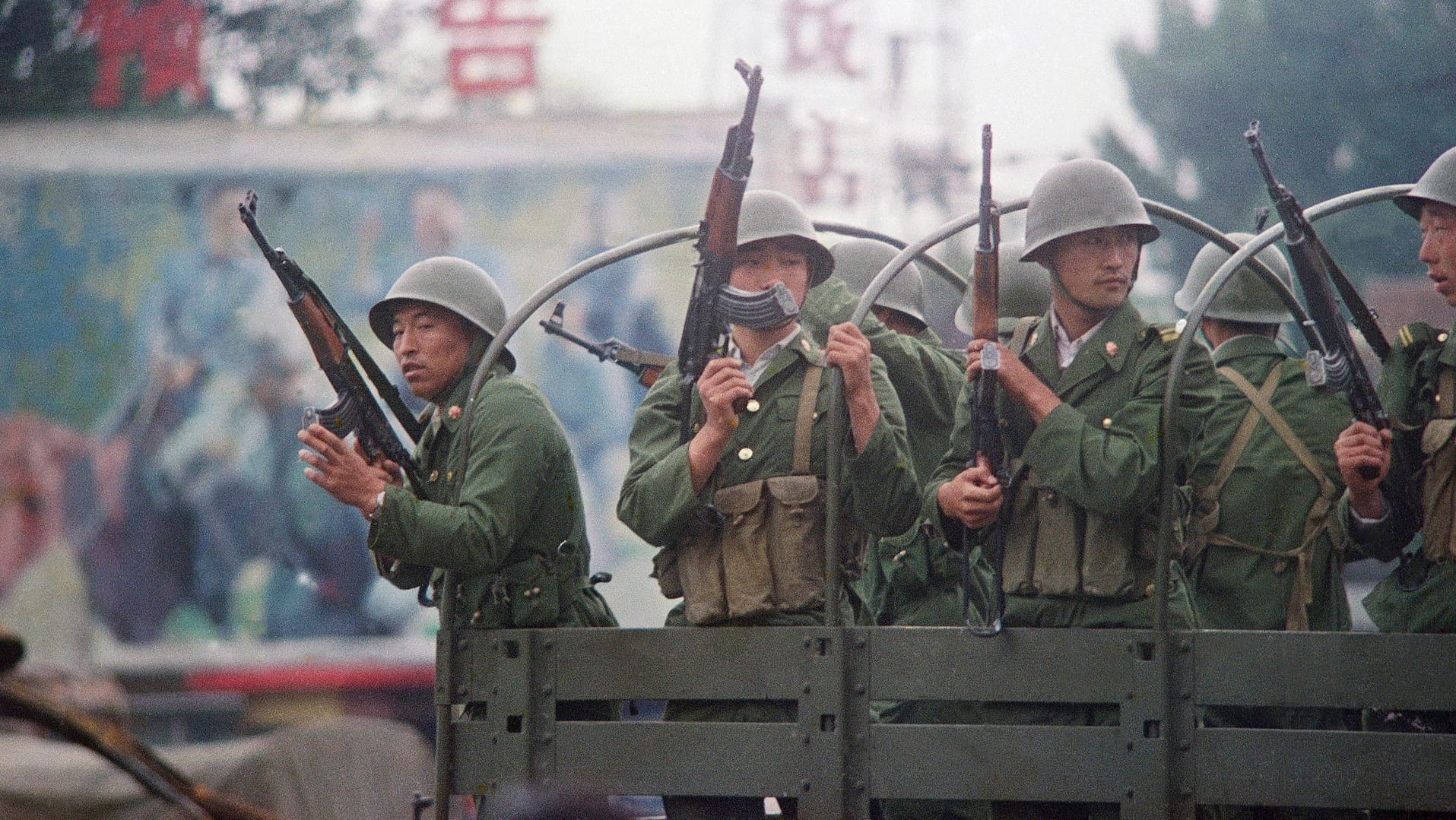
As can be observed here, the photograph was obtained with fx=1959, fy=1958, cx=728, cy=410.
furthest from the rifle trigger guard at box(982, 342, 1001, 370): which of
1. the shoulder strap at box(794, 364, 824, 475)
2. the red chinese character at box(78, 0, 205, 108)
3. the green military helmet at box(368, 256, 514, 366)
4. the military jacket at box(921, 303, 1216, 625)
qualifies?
the red chinese character at box(78, 0, 205, 108)

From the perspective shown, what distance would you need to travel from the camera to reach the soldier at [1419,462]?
5414 millimetres

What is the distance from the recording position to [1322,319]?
5.59m

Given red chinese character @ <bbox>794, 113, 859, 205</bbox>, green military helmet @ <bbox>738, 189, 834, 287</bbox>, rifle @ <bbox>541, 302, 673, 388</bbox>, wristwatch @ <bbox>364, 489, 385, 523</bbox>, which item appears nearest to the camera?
wristwatch @ <bbox>364, 489, 385, 523</bbox>

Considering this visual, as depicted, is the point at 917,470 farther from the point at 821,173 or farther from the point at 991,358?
the point at 821,173

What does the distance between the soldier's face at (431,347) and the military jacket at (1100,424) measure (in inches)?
66.4

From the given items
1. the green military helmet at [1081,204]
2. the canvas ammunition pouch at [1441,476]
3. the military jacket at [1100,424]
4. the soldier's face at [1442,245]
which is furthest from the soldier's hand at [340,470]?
the soldier's face at [1442,245]

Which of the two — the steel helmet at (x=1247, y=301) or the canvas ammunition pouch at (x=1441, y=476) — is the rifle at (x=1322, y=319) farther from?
the steel helmet at (x=1247, y=301)

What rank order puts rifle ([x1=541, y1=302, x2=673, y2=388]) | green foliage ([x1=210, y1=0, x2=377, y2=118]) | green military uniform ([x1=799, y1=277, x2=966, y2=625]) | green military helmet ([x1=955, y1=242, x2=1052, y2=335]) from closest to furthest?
green military uniform ([x1=799, y1=277, x2=966, y2=625]) → rifle ([x1=541, y1=302, x2=673, y2=388]) → green military helmet ([x1=955, y1=242, x2=1052, y2=335]) → green foliage ([x1=210, y1=0, x2=377, y2=118])

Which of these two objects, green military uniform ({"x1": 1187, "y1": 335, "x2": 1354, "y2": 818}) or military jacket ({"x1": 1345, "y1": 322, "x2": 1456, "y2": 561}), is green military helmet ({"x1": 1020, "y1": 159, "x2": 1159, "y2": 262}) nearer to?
military jacket ({"x1": 1345, "y1": 322, "x2": 1456, "y2": 561})

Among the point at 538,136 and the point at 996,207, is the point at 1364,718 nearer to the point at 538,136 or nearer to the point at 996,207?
the point at 996,207

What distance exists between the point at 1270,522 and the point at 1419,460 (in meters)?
0.82

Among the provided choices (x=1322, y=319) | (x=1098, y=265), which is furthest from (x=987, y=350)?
(x=1322, y=319)

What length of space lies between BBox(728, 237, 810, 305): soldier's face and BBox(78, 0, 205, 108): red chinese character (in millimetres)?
14677

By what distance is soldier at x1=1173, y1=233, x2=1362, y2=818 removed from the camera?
20.7 feet
